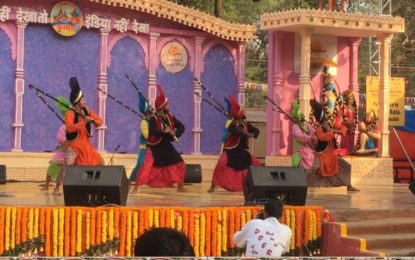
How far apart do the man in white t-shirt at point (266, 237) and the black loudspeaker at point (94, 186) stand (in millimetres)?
2728

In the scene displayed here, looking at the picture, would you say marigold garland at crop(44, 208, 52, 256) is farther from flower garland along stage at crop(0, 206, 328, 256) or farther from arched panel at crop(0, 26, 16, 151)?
arched panel at crop(0, 26, 16, 151)

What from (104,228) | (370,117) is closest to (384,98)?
(370,117)

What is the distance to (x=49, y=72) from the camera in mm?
16891

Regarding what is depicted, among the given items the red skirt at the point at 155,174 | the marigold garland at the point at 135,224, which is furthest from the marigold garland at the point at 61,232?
the red skirt at the point at 155,174

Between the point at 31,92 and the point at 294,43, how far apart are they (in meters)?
A: 5.12

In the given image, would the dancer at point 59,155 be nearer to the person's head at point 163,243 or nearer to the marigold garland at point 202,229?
the marigold garland at point 202,229

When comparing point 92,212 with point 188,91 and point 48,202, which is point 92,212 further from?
point 188,91

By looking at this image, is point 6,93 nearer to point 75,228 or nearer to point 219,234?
point 75,228

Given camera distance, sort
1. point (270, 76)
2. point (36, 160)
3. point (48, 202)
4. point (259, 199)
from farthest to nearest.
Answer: point (270, 76)
point (36, 160)
point (48, 202)
point (259, 199)

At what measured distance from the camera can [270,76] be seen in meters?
17.7

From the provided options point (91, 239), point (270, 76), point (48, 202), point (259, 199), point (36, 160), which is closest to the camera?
point (91, 239)

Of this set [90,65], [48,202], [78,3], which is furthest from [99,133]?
[48,202]

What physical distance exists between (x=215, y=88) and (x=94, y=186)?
8998mm

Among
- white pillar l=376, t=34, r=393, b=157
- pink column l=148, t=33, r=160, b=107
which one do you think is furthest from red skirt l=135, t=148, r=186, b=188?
white pillar l=376, t=34, r=393, b=157
